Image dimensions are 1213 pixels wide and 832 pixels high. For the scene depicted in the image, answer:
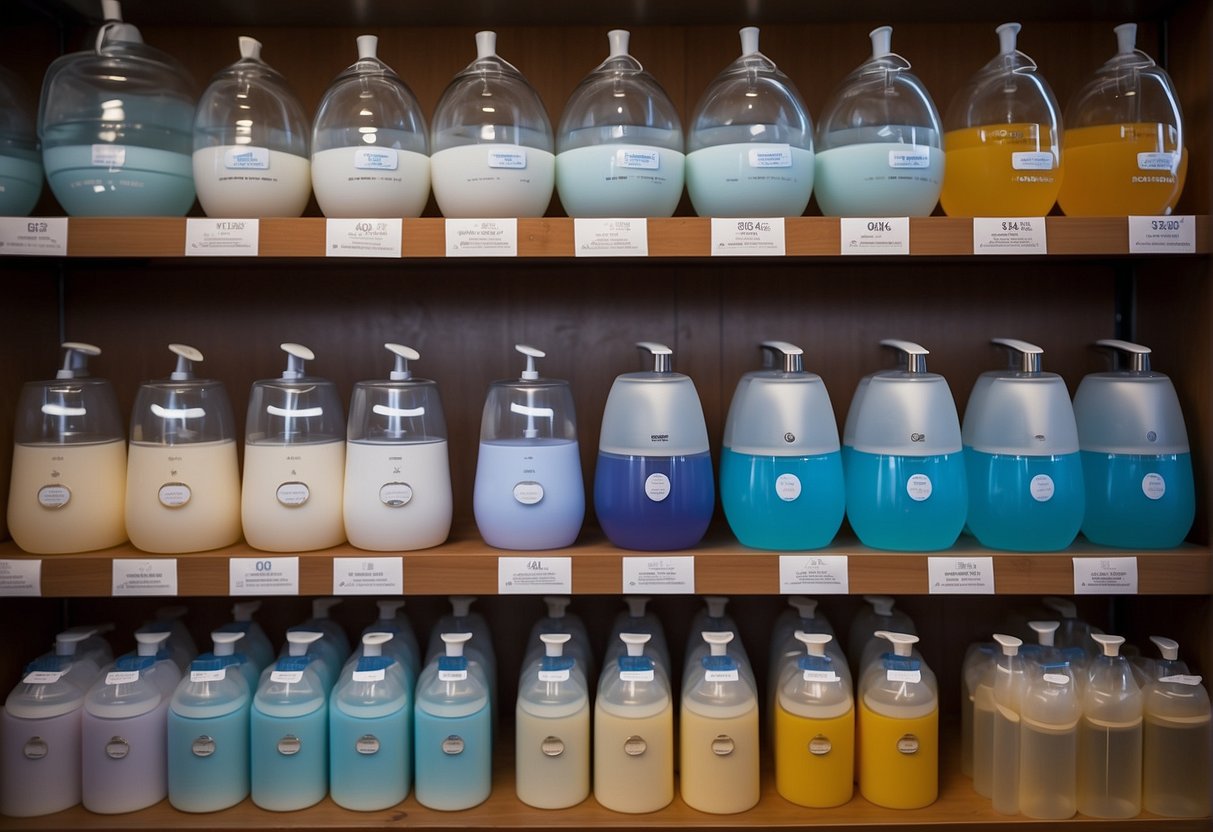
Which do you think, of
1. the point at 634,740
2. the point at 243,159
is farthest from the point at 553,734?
the point at 243,159

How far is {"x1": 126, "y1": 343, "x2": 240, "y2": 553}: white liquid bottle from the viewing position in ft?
4.08

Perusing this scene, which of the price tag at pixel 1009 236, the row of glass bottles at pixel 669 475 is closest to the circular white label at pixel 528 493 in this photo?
the row of glass bottles at pixel 669 475

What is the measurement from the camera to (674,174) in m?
1.26

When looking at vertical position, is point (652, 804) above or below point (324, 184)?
below

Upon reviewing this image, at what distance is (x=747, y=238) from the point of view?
1.20 m

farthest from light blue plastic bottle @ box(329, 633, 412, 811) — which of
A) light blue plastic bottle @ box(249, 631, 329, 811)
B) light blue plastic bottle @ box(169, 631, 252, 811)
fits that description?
light blue plastic bottle @ box(169, 631, 252, 811)

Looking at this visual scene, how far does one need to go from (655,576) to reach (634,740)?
257 mm

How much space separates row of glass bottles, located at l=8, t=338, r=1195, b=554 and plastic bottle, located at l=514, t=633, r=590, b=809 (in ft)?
0.65

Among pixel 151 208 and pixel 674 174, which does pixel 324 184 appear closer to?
pixel 151 208

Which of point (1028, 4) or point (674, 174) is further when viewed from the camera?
point (1028, 4)

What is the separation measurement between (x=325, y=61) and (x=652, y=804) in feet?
4.69

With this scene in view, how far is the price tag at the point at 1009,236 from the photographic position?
1199mm

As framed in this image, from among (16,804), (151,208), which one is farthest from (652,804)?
(151,208)

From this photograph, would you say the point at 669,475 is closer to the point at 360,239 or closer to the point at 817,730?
the point at 817,730
